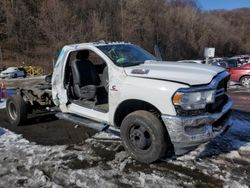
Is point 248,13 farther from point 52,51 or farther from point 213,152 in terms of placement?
point 213,152

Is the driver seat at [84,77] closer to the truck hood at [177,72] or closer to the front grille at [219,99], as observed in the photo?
the truck hood at [177,72]

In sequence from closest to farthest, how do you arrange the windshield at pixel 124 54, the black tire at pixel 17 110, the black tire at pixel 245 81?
the windshield at pixel 124 54 → the black tire at pixel 17 110 → the black tire at pixel 245 81

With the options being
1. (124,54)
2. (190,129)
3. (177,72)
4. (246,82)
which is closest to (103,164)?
(190,129)

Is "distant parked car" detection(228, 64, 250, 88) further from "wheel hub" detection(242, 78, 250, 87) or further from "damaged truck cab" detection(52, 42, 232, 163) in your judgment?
"damaged truck cab" detection(52, 42, 232, 163)

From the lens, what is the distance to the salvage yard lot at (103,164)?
4410 millimetres

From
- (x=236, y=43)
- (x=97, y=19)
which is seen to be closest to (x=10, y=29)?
(x=97, y=19)

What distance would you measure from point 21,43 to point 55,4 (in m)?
9.27

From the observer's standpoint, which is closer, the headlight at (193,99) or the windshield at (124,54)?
the headlight at (193,99)

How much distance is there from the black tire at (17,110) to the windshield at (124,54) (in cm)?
265

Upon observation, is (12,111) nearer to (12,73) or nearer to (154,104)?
(154,104)

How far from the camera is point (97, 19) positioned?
5759 centimetres

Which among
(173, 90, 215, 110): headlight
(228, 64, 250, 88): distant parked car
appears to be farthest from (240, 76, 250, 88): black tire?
(173, 90, 215, 110): headlight

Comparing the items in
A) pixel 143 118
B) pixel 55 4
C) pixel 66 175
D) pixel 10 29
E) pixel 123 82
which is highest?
pixel 55 4

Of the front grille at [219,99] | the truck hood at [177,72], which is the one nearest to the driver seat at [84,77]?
the truck hood at [177,72]
